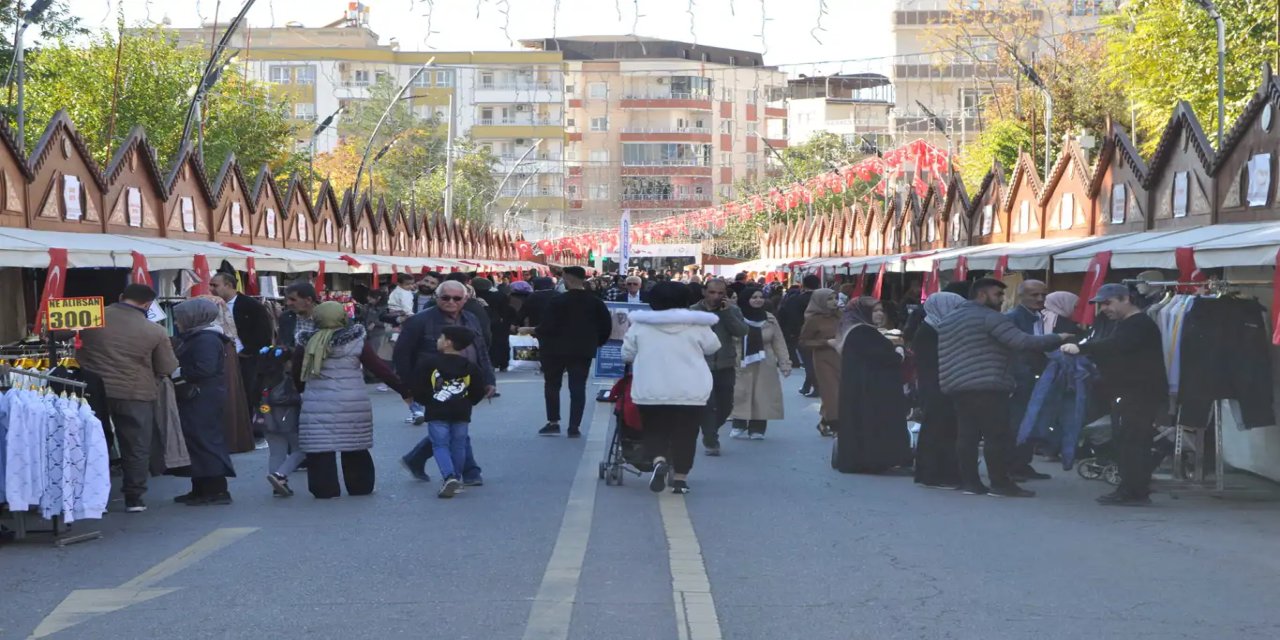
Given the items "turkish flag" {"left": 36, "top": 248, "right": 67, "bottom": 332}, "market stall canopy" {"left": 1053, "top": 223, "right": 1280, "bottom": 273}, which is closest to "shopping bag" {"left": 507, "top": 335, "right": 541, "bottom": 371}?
"market stall canopy" {"left": 1053, "top": 223, "right": 1280, "bottom": 273}

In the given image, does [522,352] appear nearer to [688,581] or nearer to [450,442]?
[450,442]

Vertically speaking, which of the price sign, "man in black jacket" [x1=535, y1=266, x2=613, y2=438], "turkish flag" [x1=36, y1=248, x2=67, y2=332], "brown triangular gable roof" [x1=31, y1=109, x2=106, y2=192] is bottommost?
"man in black jacket" [x1=535, y1=266, x2=613, y2=438]

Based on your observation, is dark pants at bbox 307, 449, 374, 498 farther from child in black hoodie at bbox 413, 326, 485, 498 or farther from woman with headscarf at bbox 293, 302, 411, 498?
child in black hoodie at bbox 413, 326, 485, 498

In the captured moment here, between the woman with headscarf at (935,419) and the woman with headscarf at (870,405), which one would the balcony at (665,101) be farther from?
the woman with headscarf at (935,419)

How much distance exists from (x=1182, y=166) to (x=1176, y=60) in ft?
49.1

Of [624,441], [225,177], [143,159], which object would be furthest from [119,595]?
[225,177]

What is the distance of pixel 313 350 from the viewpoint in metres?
11.3

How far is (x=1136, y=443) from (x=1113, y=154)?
17.8m

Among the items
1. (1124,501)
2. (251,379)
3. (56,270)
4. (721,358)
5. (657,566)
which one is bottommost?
(1124,501)

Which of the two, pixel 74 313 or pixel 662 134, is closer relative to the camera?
pixel 74 313

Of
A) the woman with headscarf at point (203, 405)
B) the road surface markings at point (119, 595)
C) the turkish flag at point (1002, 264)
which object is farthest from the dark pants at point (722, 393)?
the turkish flag at point (1002, 264)

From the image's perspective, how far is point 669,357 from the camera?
11.6 meters

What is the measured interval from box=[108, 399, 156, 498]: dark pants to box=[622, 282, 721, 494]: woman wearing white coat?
3.43 m

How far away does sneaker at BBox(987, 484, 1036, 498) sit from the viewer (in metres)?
12.0
